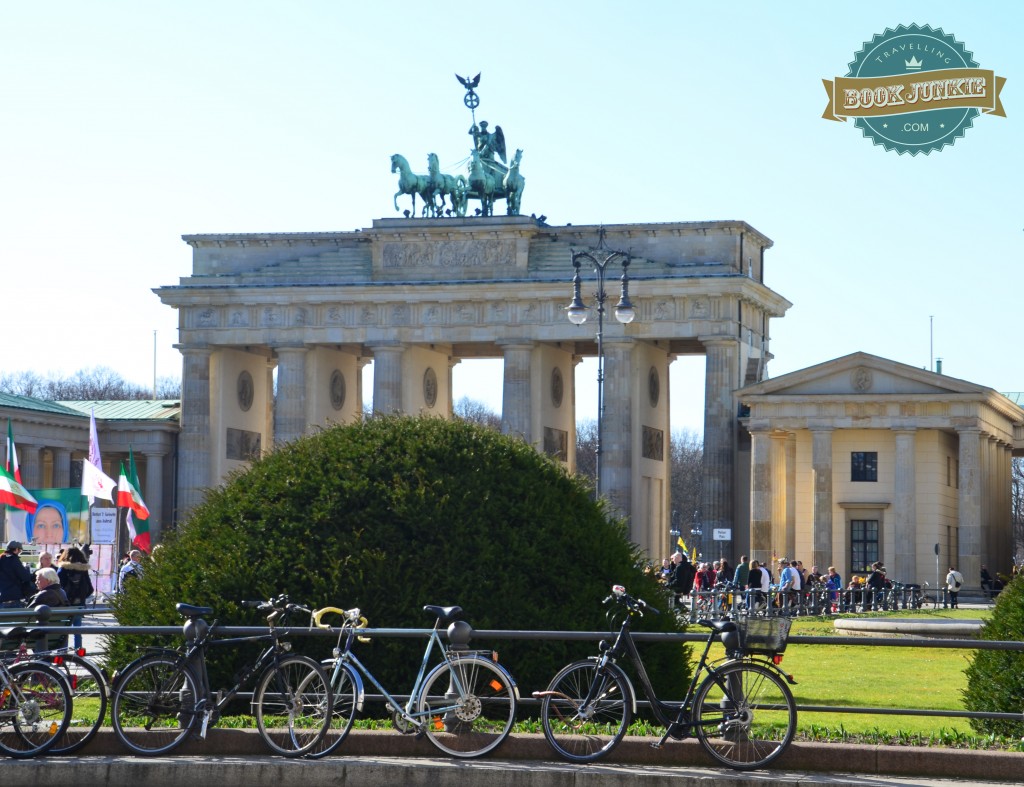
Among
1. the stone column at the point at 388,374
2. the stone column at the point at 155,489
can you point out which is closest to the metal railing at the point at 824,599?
the stone column at the point at 388,374

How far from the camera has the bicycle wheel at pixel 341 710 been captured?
47.3ft

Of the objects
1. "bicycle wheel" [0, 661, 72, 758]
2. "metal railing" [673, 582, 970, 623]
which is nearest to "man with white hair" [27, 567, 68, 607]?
"bicycle wheel" [0, 661, 72, 758]

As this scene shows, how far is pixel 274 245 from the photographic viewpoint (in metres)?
85.9

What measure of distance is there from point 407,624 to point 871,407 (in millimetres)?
51781

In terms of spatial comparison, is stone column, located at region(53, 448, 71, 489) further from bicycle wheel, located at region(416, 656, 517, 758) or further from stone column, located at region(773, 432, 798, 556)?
bicycle wheel, located at region(416, 656, 517, 758)

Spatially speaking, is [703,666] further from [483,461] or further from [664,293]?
[664,293]

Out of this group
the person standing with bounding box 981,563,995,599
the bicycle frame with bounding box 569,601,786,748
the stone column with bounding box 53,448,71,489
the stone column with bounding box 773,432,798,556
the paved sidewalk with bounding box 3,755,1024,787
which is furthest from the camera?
the stone column with bounding box 53,448,71,489

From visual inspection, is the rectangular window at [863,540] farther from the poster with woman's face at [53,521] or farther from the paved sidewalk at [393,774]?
the paved sidewalk at [393,774]

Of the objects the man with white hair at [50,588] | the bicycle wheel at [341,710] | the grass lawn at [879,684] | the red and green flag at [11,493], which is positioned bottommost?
the grass lawn at [879,684]

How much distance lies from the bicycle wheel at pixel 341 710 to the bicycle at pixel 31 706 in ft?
6.64

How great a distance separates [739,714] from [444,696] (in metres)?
2.39

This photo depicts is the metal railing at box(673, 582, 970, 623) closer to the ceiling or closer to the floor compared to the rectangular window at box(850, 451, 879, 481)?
closer to the floor

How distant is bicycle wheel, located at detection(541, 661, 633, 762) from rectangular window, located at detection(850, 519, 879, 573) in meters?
55.1

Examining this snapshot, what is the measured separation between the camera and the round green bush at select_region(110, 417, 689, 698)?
16391mm
